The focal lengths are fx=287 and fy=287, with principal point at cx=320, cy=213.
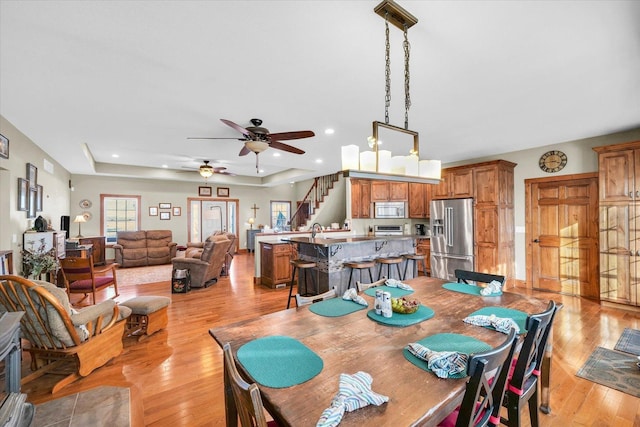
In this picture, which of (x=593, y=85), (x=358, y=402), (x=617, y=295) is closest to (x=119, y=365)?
(x=358, y=402)

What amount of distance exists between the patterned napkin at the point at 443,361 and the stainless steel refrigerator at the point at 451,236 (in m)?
4.71

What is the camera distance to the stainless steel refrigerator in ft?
17.9

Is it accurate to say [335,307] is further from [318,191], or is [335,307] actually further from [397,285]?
[318,191]

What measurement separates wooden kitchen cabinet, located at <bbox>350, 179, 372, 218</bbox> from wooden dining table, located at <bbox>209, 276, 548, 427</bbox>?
16.1 feet

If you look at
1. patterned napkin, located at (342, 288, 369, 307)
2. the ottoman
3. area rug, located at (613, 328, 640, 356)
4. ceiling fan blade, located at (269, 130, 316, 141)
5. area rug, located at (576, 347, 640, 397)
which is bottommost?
area rug, located at (576, 347, 640, 397)

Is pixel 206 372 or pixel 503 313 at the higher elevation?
pixel 503 313

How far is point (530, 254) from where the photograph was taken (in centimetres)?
532

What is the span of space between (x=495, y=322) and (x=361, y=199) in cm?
563

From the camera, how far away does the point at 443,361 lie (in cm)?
119

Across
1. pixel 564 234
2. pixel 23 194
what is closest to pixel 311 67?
pixel 23 194

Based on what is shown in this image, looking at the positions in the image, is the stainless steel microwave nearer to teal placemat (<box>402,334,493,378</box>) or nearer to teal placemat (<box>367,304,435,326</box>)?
teal placemat (<box>367,304,435,326</box>)

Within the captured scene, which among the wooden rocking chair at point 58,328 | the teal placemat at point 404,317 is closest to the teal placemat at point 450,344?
the teal placemat at point 404,317

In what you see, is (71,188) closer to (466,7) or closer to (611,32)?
(466,7)

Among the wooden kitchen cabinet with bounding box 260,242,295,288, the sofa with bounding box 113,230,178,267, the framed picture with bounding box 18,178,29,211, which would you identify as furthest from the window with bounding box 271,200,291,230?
the framed picture with bounding box 18,178,29,211
